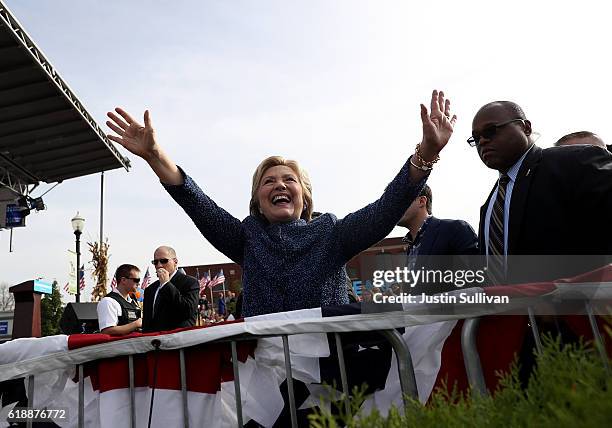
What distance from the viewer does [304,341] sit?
2059 millimetres

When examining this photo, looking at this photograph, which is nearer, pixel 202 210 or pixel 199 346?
pixel 199 346

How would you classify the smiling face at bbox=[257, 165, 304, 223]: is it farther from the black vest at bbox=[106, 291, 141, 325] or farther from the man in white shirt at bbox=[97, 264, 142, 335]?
the black vest at bbox=[106, 291, 141, 325]

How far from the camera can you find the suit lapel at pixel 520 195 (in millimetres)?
2598

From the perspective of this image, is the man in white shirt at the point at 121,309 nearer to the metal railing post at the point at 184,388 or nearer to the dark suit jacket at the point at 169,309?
the dark suit jacket at the point at 169,309

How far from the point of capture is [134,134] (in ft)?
9.50

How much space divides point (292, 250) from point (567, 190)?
1296 millimetres

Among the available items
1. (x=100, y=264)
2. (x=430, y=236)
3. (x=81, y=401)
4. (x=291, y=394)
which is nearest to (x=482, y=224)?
(x=430, y=236)

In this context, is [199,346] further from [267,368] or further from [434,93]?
[434,93]

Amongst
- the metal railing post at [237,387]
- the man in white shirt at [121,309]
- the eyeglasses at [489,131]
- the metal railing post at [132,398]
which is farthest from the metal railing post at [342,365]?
the man in white shirt at [121,309]

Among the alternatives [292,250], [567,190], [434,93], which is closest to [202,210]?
[292,250]

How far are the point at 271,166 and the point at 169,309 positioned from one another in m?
3.07

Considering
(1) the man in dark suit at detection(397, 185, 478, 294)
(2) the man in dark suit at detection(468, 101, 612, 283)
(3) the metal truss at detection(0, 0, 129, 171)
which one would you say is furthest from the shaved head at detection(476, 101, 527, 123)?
(3) the metal truss at detection(0, 0, 129, 171)

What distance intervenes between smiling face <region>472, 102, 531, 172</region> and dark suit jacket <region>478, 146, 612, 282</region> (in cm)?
31

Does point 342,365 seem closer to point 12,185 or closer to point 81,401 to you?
point 81,401
